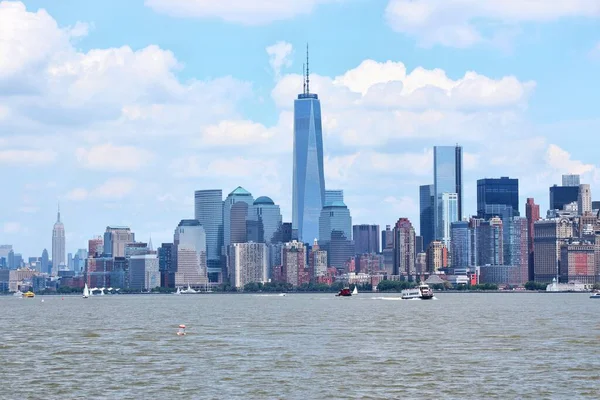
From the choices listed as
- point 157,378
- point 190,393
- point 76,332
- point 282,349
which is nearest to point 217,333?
point 76,332

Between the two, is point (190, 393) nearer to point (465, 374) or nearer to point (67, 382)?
point (67, 382)

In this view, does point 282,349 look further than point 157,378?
Yes

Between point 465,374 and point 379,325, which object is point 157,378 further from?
point 379,325

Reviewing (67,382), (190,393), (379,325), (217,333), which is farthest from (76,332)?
(190,393)

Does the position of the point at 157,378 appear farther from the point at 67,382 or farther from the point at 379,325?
the point at 379,325

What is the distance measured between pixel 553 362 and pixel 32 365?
41254mm

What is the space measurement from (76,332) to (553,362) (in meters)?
65.4

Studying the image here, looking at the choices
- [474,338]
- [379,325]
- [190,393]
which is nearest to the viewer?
[190,393]

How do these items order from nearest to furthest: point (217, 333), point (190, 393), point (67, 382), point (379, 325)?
point (190, 393)
point (67, 382)
point (217, 333)
point (379, 325)

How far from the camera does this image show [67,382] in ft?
269

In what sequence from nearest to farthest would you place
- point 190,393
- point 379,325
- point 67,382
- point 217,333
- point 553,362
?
point 190,393, point 67,382, point 553,362, point 217,333, point 379,325

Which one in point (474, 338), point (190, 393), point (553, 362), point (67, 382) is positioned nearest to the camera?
point (190, 393)

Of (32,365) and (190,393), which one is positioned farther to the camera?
(32,365)

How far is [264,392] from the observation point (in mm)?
75812
